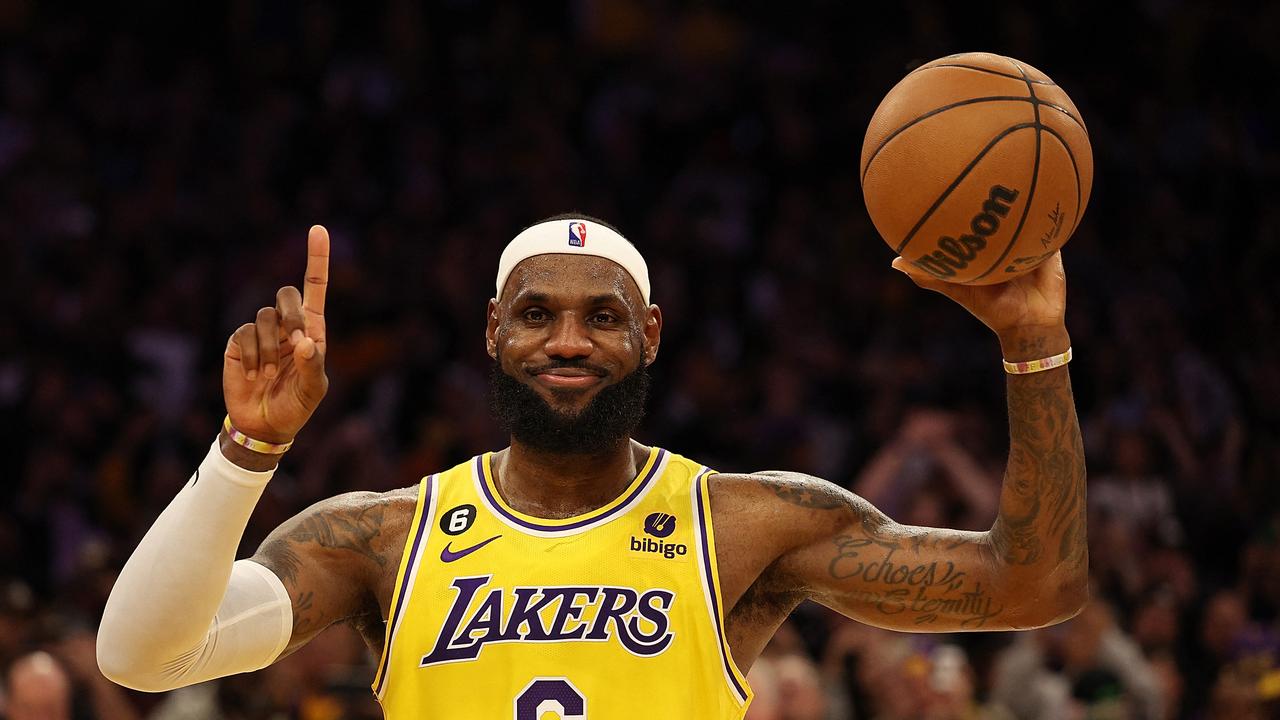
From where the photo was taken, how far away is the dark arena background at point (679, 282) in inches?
332

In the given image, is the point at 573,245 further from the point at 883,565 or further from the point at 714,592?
the point at 883,565

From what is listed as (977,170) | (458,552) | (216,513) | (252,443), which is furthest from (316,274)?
(977,170)

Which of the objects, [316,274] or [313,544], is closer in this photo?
[316,274]

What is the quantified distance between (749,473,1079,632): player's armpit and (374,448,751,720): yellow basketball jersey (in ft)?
0.76

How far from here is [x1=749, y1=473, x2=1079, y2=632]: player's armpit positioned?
12.3ft

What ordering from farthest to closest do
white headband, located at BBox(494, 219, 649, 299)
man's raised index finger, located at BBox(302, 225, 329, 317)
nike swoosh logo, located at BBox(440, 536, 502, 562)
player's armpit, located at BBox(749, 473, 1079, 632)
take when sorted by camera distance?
white headband, located at BBox(494, 219, 649, 299)
nike swoosh logo, located at BBox(440, 536, 502, 562)
player's armpit, located at BBox(749, 473, 1079, 632)
man's raised index finger, located at BBox(302, 225, 329, 317)

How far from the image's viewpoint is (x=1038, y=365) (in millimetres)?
3637

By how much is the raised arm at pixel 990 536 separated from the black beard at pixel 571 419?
337mm

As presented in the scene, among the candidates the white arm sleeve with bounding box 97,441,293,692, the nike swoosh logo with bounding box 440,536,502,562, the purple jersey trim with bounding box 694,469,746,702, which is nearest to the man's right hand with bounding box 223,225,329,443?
the white arm sleeve with bounding box 97,441,293,692

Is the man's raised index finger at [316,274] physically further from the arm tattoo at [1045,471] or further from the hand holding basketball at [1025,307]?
the arm tattoo at [1045,471]

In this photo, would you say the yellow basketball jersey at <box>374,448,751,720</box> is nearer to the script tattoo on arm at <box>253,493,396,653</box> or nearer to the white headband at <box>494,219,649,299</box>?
the script tattoo on arm at <box>253,493,396,653</box>

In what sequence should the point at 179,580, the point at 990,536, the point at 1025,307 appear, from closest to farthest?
the point at 179,580, the point at 1025,307, the point at 990,536

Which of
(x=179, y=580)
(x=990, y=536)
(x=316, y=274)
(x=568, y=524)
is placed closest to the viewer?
(x=179, y=580)

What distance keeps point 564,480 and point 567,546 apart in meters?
0.24
